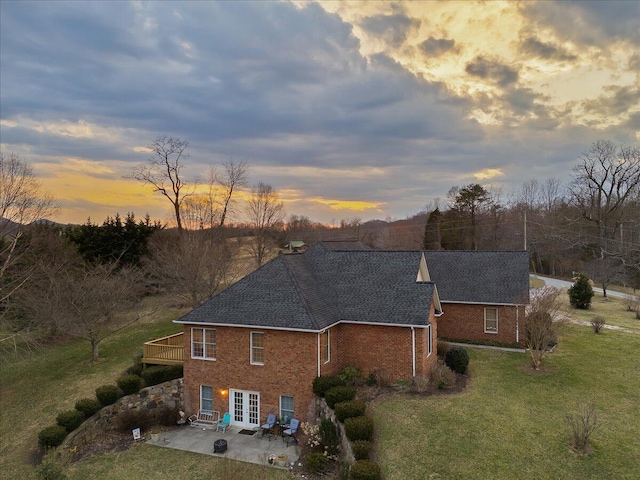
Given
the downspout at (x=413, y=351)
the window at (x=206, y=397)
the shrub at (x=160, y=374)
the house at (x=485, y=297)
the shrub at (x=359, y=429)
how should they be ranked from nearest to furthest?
1. the shrub at (x=359, y=429)
2. the downspout at (x=413, y=351)
3. the window at (x=206, y=397)
4. the shrub at (x=160, y=374)
5. the house at (x=485, y=297)

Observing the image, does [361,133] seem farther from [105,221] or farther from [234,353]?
[105,221]

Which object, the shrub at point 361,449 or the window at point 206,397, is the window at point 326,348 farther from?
the window at point 206,397

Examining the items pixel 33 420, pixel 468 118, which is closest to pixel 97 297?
pixel 33 420

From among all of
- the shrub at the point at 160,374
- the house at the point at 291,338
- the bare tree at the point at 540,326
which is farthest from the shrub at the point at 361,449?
the shrub at the point at 160,374

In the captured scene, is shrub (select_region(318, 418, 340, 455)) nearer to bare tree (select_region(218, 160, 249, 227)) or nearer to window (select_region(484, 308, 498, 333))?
window (select_region(484, 308, 498, 333))

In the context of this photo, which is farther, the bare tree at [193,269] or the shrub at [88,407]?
the bare tree at [193,269]

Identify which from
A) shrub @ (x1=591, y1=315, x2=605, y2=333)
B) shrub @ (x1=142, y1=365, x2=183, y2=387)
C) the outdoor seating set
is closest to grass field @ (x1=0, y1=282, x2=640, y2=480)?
shrub @ (x1=591, y1=315, x2=605, y2=333)

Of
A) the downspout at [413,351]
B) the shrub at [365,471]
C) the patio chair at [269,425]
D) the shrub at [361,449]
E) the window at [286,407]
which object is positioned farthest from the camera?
the downspout at [413,351]
